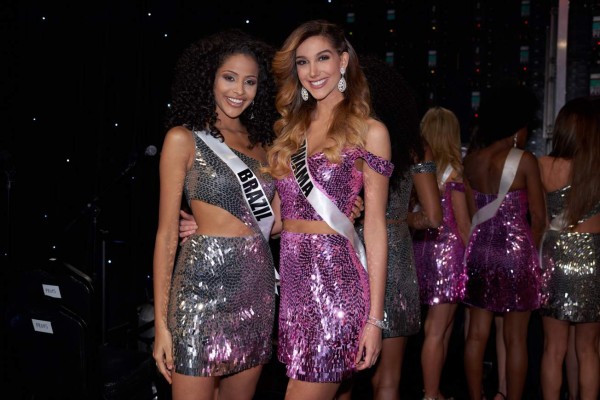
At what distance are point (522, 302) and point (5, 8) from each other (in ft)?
10.3

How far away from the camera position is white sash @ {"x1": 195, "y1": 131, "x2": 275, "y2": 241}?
2.05m

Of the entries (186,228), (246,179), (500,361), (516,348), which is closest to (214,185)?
(246,179)

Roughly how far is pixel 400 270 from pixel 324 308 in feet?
2.75

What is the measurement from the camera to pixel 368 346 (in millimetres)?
1842

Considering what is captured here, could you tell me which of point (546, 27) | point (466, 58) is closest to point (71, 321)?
point (466, 58)

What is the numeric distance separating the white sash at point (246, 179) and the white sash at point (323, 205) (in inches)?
6.9

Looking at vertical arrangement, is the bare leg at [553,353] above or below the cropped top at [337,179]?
below

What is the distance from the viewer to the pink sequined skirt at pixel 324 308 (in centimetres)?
184

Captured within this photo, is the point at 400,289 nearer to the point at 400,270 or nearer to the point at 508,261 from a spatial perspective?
the point at 400,270

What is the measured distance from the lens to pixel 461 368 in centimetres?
437

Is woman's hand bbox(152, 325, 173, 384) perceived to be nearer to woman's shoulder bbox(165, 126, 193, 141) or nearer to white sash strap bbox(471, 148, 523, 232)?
woman's shoulder bbox(165, 126, 193, 141)

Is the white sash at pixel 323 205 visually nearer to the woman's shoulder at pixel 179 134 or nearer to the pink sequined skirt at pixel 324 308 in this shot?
the pink sequined skirt at pixel 324 308

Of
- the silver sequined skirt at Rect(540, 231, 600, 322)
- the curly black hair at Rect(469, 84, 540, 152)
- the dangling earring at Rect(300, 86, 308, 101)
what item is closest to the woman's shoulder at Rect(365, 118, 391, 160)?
the dangling earring at Rect(300, 86, 308, 101)

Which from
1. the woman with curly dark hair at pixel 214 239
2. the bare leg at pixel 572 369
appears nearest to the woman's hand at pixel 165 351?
the woman with curly dark hair at pixel 214 239
